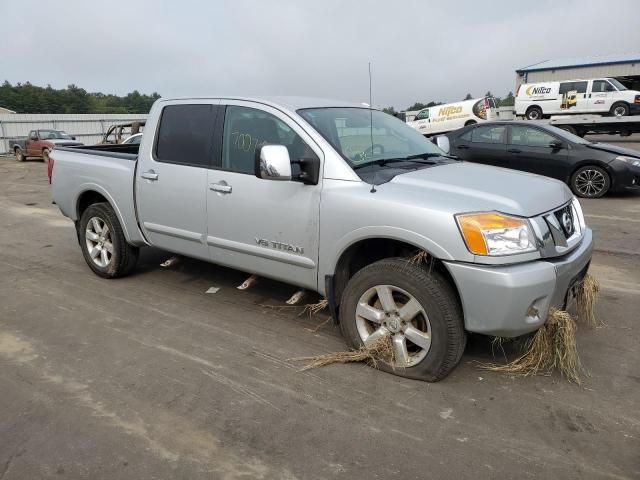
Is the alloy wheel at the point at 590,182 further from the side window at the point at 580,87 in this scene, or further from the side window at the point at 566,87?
the side window at the point at 566,87

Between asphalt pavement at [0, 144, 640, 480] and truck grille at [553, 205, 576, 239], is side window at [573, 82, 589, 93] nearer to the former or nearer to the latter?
asphalt pavement at [0, 144, 640, 480]

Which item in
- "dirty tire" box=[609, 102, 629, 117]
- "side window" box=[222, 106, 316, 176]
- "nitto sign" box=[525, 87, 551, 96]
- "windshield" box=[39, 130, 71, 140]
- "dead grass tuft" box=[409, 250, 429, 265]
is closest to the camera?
"dead grass tuft" box=[409, 250, 429, 265]

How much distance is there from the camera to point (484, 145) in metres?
10.6

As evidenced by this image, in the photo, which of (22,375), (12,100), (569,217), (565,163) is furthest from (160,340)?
(12,100)

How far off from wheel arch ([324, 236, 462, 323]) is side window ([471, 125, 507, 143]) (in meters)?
7.67

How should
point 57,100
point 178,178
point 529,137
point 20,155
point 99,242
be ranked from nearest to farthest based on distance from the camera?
point 178,178, point 99,242, point 529,137, point 20,155, point 57,100

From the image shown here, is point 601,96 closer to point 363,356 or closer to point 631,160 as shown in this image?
point 631,160

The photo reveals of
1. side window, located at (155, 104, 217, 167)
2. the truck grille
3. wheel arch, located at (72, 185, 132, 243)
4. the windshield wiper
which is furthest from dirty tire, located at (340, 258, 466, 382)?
wheel arch, located at (72, 185, 132, 243)

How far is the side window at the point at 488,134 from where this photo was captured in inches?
411

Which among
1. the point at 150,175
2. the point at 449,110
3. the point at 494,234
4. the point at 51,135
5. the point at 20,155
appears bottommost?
the point at 494,234

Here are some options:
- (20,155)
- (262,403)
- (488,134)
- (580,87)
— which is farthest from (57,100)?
(262,403)

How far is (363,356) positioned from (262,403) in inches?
29.9

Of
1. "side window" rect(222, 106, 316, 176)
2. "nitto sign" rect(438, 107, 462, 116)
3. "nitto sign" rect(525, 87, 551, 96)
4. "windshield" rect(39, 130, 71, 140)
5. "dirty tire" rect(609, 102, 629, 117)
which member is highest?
"nitto sign" rect(525, 87, 551, 96)

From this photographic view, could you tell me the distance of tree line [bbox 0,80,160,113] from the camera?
64.6m
